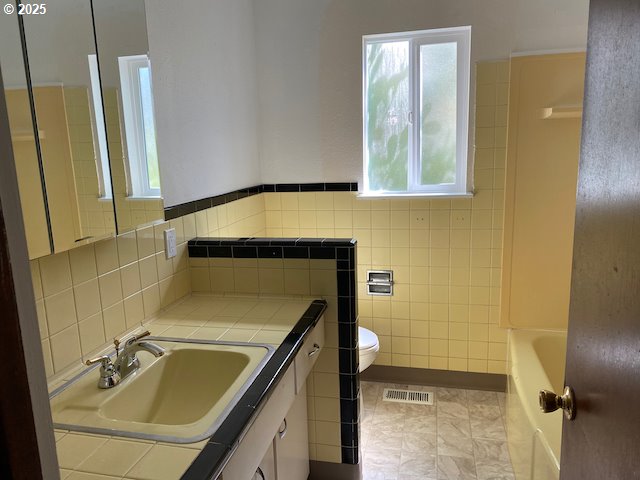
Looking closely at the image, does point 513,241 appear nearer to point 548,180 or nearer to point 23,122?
point 548,180

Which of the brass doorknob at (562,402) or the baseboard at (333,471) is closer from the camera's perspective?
the brass doorknob at (562,402)

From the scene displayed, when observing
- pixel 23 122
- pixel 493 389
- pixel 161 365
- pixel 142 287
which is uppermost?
pixel 23 122

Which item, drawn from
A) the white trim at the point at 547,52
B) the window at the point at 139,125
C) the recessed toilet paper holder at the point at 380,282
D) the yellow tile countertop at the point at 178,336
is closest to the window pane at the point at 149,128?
the window at the point at 139,125

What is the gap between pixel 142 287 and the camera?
1.73 meters

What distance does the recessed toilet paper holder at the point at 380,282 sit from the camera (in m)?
2.89

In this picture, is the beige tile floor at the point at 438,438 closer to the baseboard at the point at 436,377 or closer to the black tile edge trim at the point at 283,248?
the baseboard at the point at 436,377

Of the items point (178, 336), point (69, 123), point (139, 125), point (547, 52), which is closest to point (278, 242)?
point (178, 336)

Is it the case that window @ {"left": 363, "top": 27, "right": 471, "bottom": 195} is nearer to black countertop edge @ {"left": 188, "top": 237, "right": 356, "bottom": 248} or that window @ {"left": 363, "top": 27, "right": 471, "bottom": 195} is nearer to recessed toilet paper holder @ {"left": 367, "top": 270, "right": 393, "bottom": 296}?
recessed toilet paper holder @ {"left": 367, "top": 270, "right": 393, "bottom": 296}

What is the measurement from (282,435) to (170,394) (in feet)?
1.46

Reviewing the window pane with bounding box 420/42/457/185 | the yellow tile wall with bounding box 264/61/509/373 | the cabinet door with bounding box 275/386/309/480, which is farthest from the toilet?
the window pane with bounding box 420/42/457/185

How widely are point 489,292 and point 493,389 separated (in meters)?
0.60

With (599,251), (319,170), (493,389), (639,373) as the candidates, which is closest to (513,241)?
(493,389)

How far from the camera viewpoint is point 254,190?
9.40ft

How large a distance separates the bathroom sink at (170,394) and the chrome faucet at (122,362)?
17 millimetres
